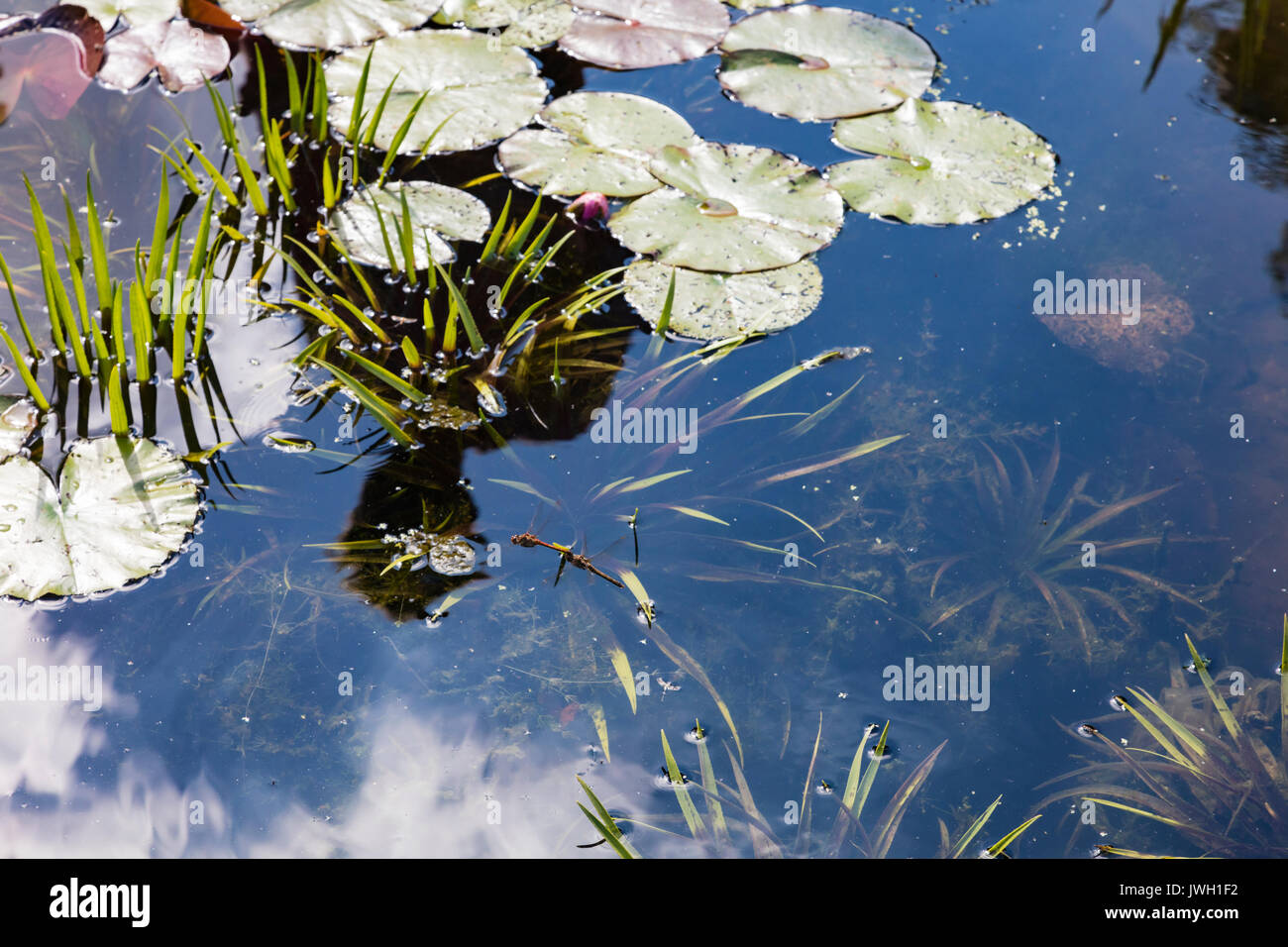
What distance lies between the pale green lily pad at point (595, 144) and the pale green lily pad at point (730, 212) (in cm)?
7

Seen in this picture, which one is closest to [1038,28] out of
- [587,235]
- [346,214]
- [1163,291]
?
[1163,291]

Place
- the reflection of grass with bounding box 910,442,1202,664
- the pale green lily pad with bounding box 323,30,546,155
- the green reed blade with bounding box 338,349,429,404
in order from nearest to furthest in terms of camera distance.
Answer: the reflection of grass with bounding box 910,442,1202,664, the green reed blade with bounding box 338,349,429,404, the pale green lily pad with bounding box 323,30,546,155

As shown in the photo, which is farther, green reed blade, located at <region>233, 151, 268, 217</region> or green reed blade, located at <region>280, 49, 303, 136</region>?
green reed blade, located at <region>280, 49, 303, 136</region>

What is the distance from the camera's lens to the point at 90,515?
1974 millimetres

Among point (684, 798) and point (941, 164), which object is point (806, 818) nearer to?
point (684, 798)

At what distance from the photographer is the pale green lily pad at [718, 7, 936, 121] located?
3.03 metres

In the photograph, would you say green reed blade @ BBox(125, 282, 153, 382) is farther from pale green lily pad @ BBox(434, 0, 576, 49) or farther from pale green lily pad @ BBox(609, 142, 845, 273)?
pale green lily pad @ BBox(434, 0, 576, 49)

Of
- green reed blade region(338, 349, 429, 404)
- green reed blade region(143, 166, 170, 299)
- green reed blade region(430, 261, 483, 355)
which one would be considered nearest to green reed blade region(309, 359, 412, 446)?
green reed blade region(338, 349, 429, 404)

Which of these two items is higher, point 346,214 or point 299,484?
point 346,214

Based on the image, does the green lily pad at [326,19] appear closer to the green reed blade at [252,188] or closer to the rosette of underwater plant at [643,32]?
the rosette of underwater plant at [643,32]

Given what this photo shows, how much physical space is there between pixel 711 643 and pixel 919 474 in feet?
2.26

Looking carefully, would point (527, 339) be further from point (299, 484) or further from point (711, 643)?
point (711, 643)

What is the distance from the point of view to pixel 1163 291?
258 centimetres
